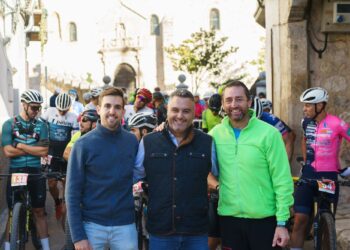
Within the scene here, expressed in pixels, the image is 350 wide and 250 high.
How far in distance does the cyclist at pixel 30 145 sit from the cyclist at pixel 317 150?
116 inches

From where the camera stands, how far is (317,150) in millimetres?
6500

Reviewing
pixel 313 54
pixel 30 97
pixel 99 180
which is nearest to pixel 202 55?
pixel 313 54

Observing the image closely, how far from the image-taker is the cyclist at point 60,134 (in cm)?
877

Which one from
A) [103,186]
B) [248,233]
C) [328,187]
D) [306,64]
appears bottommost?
[248,233]

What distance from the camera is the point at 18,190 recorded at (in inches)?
265

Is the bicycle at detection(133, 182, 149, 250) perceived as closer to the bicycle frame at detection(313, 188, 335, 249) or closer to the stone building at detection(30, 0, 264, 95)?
the bicycle frame at detection(313, 188, 335, 249)

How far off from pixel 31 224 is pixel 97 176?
10.3 ft

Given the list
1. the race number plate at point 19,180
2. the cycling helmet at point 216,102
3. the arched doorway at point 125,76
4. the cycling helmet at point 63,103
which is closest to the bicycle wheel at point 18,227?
the race number plate at point 19,180

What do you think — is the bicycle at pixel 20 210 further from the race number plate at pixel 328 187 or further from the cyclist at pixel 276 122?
the race number plate at pixel 328 187

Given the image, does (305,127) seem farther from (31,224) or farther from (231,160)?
(31,224)

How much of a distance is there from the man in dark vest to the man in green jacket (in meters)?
0.19

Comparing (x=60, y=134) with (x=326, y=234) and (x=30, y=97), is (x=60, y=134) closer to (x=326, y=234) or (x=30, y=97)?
(x=30, y=97)

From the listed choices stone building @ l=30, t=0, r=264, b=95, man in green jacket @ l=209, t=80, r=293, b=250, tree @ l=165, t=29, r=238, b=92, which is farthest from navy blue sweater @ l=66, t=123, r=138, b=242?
stone building @ l=30, t=0, r=264, b=95

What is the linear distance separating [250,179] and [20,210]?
3072mm
